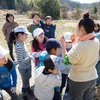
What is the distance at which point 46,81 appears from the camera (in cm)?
276

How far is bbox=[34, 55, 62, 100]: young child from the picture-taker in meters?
2.65

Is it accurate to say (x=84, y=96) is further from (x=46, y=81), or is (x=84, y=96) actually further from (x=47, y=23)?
(x=47, y=23)

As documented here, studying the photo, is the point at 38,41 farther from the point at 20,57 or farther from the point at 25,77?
the point at 25,77

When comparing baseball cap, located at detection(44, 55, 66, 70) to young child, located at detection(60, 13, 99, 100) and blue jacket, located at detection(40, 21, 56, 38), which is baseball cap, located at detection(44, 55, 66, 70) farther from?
blue jacket, located at detection(40, 21, 56, 38)

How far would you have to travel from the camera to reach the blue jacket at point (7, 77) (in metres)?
3.02

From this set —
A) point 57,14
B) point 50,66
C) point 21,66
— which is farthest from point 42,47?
point 57,14

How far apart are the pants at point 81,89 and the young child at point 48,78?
21cm

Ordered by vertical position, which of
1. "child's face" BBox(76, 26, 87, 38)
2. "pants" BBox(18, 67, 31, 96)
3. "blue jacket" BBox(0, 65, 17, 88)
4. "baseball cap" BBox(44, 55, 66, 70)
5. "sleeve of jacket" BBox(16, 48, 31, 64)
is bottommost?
"pants" BBox(18, 67, 31, 96)

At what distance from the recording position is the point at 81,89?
2.72m

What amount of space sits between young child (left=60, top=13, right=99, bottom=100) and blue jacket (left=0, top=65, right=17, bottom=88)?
93 centimetres

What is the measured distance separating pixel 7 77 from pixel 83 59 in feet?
4.18

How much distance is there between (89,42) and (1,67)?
4.52ft

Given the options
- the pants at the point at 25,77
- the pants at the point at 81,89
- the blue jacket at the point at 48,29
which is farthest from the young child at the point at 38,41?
the blue jacket at the point at 48,29

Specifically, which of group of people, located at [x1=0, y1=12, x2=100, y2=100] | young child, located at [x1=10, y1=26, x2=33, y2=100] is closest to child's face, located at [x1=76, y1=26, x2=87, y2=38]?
group of people, located at [x1=0, y1=12, x2=100, y2=100]
